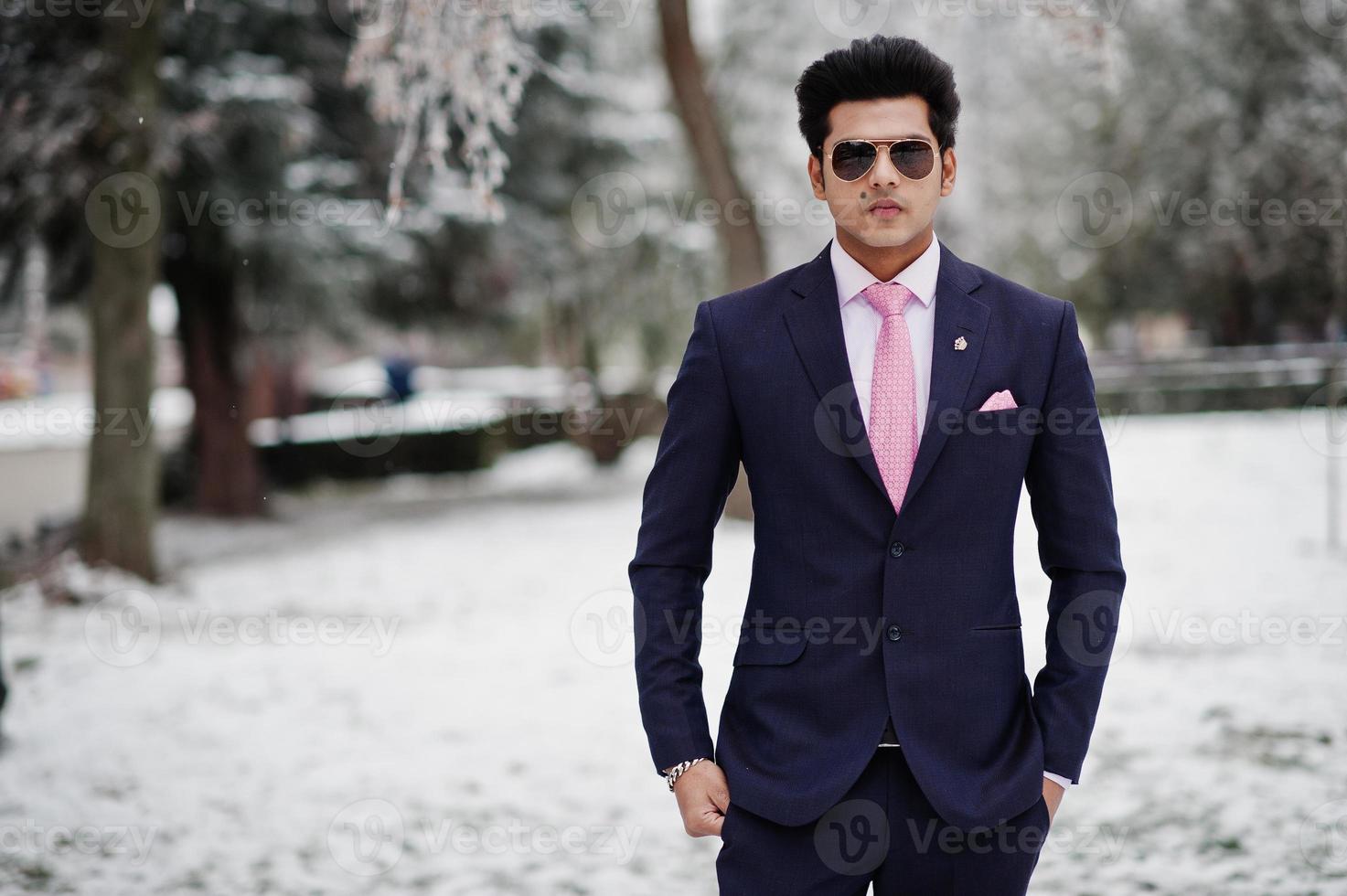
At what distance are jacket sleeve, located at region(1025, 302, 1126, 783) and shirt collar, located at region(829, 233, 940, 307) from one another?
275mm

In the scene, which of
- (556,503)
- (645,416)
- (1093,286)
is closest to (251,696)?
(556,503)

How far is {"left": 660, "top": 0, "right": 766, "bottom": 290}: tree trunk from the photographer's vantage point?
39.0 ft

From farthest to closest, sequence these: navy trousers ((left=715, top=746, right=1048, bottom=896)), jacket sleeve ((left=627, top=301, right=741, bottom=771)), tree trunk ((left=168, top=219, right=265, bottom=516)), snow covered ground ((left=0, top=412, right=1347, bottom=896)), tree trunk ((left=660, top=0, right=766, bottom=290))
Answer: tree trunk ((left=168, top=219, right=265, bottom=516))
tree trunk ((left=660, top=0, right=766, bottom=290))
snow covered ground ((left=0, top=412, right=1347, bottom=896))
jacket sleeve ((left=627, top=301, right=741, bottom=771))
navy trousers ((left=715, top=746, right=1048, bottom=896))

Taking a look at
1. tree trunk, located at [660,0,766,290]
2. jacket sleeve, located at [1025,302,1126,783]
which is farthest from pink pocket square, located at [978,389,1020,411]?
tree trunk, located at [660,0,766,290]

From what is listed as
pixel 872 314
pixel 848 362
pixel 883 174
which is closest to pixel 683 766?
pixel 848 362

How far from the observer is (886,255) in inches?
89.7

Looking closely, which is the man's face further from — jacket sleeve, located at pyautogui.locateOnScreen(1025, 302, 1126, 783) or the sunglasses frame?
jacket sleeve, located at pyautogui.locateOnScreen(1025, 302, 1126, 783)

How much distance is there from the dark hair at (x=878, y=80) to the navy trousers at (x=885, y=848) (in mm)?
1182

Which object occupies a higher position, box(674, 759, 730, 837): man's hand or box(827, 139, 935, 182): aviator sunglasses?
box(827, 139, 935, 182): aviator sunglasses

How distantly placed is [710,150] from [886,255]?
1031cm

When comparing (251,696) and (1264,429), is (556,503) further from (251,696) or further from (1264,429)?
(1264,429)

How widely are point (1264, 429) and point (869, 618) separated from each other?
1952 centimetres

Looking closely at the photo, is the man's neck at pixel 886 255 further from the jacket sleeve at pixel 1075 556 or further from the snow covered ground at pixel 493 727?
the snow covered ground at pixel 493 727

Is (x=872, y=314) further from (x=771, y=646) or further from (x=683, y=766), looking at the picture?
(x=683, y=766)
